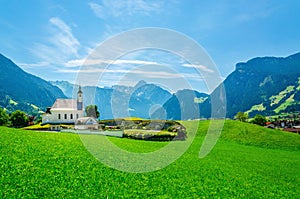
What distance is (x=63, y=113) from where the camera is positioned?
95938mm

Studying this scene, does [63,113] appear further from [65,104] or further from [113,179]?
[113,179]

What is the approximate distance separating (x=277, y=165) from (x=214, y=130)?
115ft

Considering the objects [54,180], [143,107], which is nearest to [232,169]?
[54,180]

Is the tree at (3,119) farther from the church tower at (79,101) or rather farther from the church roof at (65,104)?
the church tower at (79,101)

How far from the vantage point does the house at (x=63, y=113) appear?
310 ft

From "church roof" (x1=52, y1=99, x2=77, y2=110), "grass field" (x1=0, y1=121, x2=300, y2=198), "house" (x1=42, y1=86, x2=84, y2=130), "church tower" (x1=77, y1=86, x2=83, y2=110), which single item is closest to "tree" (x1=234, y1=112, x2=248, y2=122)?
"church tower" (x1=77, y1=86, x2=83, y2=110)

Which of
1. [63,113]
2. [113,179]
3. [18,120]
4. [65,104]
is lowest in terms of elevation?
[113,179]

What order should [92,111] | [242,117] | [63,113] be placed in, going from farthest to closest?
[242,117] → [92,111] → [63,113]

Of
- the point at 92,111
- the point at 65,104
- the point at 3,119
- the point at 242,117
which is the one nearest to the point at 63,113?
the point at 65,104

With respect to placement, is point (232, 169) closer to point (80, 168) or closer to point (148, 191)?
point (148, 191)

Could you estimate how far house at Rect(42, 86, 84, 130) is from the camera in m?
94.4

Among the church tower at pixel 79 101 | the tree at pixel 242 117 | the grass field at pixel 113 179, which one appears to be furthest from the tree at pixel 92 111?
the grass field at pixel 113 179

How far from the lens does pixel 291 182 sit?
2595 cm

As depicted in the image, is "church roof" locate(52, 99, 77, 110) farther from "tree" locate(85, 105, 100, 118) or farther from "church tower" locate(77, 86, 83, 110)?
"tree" locate(85, 105, 100, 118)
